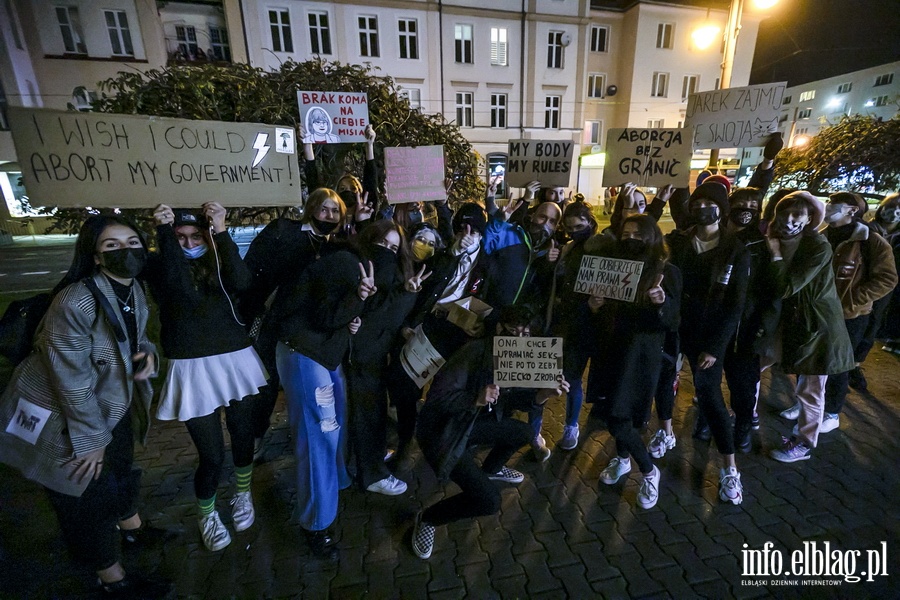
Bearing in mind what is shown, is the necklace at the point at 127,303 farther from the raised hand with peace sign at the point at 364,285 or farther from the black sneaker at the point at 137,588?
the black sneaker at the point at 137,588

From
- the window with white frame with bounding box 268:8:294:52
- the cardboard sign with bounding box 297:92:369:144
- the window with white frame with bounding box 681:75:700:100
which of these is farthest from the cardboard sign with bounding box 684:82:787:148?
the window with white frame with bounding box 681:75:700:100

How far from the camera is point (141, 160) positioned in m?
2.37

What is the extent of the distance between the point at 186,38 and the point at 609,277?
26259 mm

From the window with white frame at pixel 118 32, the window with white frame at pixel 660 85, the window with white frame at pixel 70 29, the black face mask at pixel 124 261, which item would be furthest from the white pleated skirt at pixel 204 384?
the window with white frame at pixel 660 85

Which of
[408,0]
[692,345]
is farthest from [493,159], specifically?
[692,345]

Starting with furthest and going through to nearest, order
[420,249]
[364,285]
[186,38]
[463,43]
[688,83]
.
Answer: [688,83] → [463,43] → [186,38] → [420,249] → [364,285]

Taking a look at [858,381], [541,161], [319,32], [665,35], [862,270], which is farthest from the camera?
[665,35]

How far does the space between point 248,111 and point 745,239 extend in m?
5.24

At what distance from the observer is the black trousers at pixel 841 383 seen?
3.97m

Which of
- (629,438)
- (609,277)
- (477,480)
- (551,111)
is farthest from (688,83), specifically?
(477,480)

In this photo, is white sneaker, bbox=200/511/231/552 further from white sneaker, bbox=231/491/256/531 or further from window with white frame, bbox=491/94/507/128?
window with white frame, bbox=491/94/507/128

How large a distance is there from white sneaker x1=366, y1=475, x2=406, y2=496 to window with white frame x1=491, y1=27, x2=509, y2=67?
25912 millimetres

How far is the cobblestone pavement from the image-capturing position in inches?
99.8

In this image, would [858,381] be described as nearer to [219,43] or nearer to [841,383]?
[841,383]
